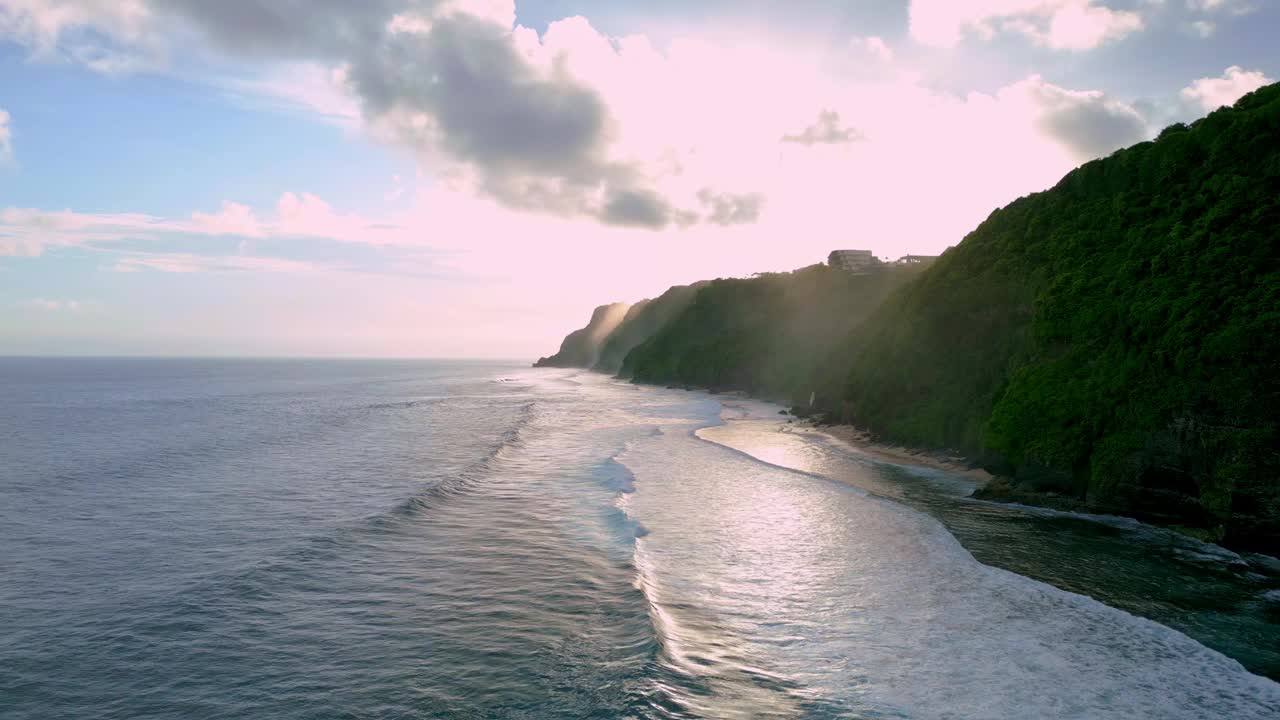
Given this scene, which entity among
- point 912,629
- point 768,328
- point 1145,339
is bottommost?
point 912,629

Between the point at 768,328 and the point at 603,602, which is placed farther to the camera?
the point at 768,328

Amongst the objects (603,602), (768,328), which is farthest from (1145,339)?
(768,328)

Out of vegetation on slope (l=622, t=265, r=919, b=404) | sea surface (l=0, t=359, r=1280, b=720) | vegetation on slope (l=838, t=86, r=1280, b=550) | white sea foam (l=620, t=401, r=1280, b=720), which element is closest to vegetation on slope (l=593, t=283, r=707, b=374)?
vegetation on slope (l=622, t=265, r=919, b=404)

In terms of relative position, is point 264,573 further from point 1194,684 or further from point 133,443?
point 133,443

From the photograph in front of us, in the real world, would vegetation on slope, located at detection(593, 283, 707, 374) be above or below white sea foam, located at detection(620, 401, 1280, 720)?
above

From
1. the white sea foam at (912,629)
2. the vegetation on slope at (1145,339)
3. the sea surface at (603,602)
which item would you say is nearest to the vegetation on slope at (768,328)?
the vegetation on slope at (1145,339)

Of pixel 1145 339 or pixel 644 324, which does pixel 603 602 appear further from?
pixel 644 324

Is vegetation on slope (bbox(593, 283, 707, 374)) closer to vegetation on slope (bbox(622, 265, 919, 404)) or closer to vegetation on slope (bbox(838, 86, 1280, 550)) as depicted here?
vegetation on slope (bbox(622, 265, 919, 404))
